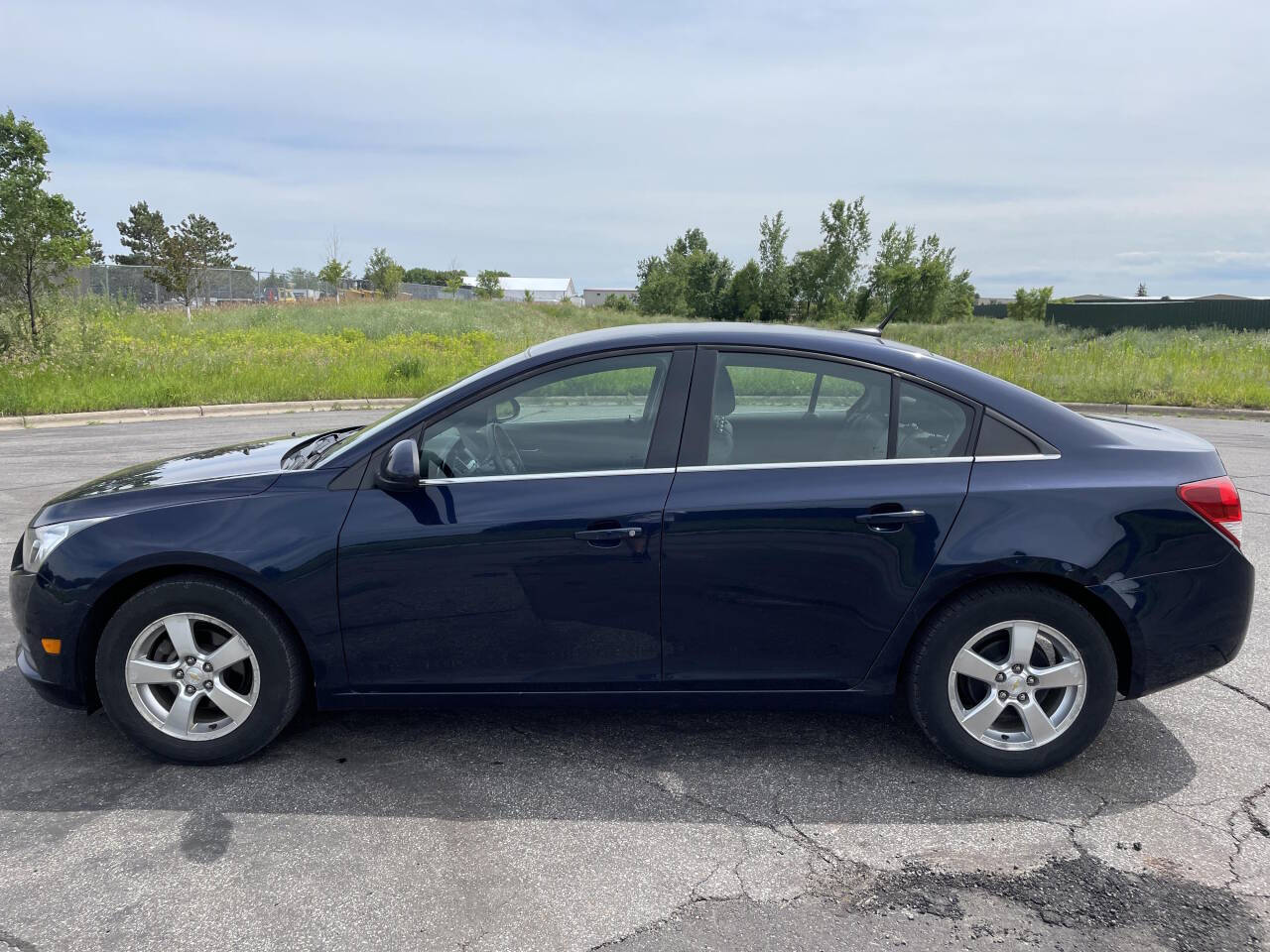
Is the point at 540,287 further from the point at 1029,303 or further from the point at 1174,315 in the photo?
the point at 1174,315

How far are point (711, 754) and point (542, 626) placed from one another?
84cm

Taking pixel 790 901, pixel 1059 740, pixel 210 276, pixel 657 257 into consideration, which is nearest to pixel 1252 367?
pixel 1059 740

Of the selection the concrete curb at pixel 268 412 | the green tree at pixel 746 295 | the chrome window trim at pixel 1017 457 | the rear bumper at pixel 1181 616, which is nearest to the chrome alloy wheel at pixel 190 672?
the chrome window trim at pixel 1017 457

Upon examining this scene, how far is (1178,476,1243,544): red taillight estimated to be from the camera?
3.35 metres

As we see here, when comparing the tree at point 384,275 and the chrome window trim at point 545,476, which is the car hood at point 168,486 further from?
the tree at point 384,275

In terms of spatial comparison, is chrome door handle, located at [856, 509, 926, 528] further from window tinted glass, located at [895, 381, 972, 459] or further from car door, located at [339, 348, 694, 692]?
car door, located at [339, 348, 694, 692]

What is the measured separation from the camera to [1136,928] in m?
2.54

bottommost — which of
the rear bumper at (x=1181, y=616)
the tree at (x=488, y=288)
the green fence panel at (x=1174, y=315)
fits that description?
the rear bumper at (x=1181, y=616)

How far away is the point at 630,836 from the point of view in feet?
9.84

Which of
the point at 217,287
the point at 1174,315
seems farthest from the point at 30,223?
the point at 1174,315

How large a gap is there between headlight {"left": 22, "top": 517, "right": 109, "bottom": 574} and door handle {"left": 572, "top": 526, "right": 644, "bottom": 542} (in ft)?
5.67

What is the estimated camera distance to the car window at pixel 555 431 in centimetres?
344

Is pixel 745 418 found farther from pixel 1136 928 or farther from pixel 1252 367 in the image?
pixel 1252 367

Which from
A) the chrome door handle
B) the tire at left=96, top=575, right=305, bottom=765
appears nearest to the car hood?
the tire at left=96, top=575, right=305, bottom=765
